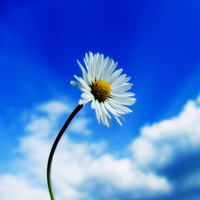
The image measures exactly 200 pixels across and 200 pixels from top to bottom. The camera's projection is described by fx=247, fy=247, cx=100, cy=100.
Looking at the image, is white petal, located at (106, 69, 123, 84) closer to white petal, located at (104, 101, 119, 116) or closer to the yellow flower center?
the yellow flower center

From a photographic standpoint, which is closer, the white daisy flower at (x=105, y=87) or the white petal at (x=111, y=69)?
the white daisy flower at (x=105, y=87)

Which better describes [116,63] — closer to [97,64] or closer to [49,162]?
[97,64]

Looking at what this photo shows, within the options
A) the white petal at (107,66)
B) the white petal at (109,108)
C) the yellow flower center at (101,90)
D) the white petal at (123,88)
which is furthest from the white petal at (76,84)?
the white petal at (123,88)

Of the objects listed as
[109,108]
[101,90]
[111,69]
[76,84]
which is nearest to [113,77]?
[111,69]

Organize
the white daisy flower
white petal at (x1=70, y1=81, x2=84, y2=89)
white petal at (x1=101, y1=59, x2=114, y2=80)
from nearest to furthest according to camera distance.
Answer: white petal at (x1=70, y1=81, x2=84, y2=89) < the white daisy flower < white petal at (x1=101, y1=59, x2=114, y2=80)

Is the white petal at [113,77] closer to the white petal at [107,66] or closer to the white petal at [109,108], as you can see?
the white petal at [107,66]

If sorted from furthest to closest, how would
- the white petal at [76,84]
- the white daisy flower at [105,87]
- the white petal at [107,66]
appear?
the white petal at [107,66] → the white daisy flower at [105,87] → the white petal at [76,84]

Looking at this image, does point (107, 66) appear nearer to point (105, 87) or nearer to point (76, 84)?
point (105, 87)

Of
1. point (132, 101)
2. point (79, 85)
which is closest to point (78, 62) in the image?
point (79, 85)

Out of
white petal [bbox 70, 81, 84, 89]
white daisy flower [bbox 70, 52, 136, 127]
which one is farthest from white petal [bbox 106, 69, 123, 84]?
white petal [bbox 70, 81, 84, 89]
